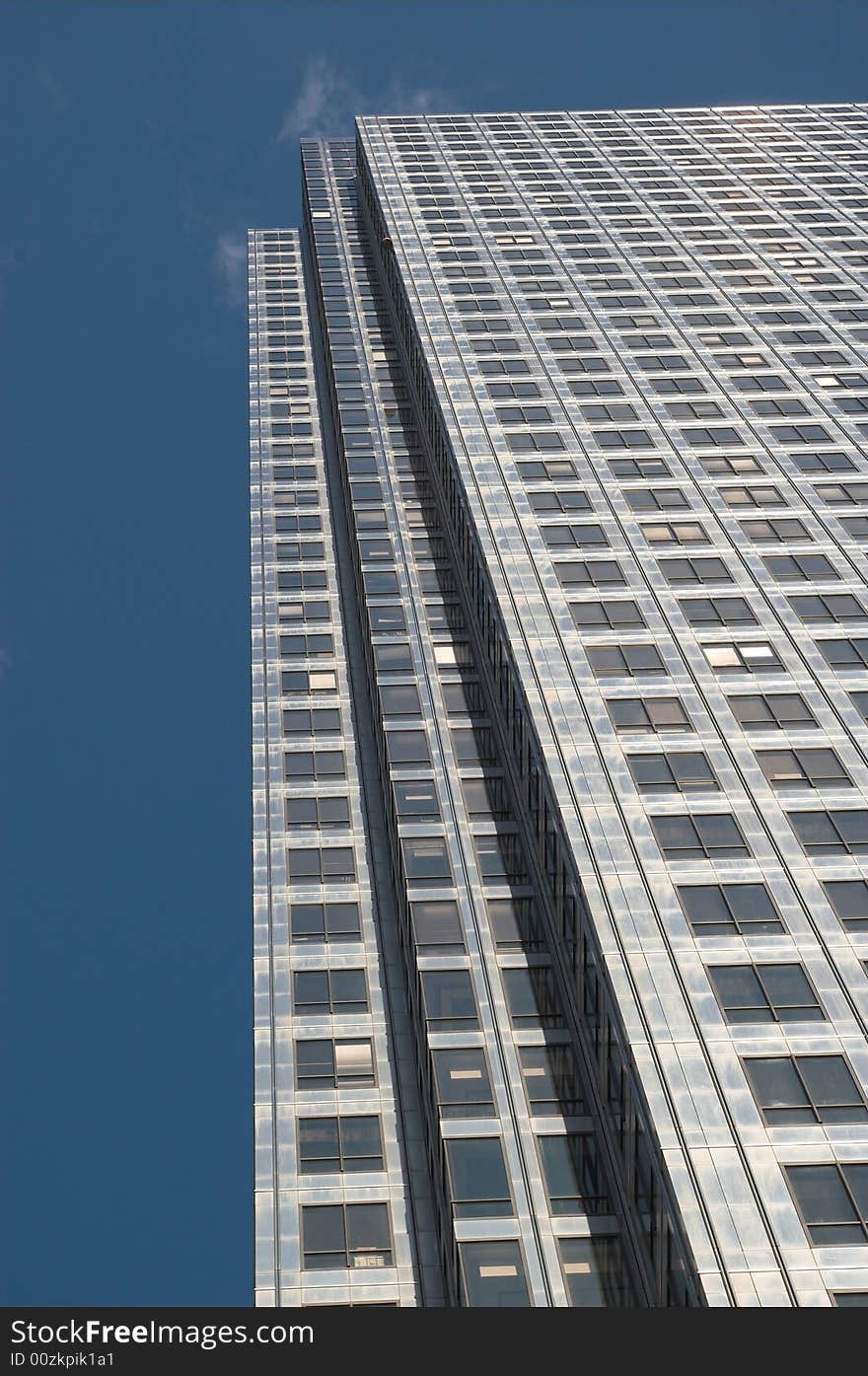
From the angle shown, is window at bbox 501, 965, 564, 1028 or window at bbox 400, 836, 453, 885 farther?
window at bbox 400, 836, 453, 885

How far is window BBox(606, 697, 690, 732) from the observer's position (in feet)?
209

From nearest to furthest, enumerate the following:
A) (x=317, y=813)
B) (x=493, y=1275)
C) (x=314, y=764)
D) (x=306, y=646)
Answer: (x=493, y=1275), (x=317, y=813), (x=314, y=764), (x=306, y=646)

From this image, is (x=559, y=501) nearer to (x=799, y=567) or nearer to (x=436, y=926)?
(x=799, y=567)

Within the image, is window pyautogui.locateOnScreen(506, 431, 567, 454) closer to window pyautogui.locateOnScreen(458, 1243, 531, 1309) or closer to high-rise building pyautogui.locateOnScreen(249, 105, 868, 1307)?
high-rise building pyautogui.locateOnScreen(249, 105, 868, 1307)

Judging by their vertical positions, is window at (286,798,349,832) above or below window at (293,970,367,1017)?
above

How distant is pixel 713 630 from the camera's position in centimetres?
6931

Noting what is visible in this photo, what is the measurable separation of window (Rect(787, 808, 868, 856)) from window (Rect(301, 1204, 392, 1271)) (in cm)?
2241

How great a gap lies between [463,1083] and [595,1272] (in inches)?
383

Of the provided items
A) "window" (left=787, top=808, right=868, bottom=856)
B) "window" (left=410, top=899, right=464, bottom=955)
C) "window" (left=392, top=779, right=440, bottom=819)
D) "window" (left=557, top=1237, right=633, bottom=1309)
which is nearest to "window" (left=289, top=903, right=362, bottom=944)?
"window" (left=410, top=899, right=464, bottom=955)

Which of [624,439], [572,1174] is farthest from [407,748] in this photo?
[572,1174]

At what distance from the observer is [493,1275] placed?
176ft

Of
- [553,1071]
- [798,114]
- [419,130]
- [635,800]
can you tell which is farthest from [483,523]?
[798,114]

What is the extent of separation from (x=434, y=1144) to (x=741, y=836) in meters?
17.6

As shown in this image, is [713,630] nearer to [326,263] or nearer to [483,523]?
[483,523]
